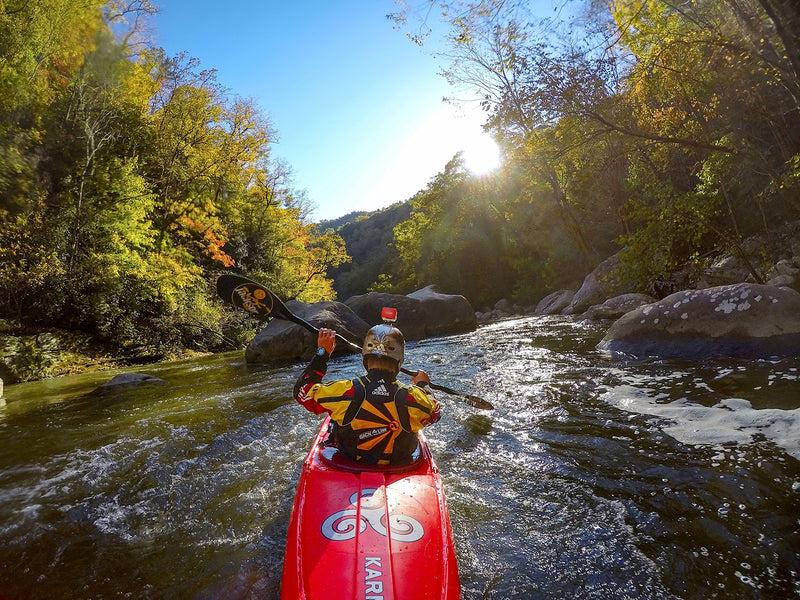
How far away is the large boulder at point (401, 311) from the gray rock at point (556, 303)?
5.79m

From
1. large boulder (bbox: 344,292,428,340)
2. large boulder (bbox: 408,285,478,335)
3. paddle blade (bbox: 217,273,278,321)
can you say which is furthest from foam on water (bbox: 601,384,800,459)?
large boulder (bbox: 408,285,478,335)


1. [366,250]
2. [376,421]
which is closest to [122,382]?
[376,421]

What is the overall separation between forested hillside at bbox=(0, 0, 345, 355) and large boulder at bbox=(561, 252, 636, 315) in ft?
43.2

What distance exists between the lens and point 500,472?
3.46m

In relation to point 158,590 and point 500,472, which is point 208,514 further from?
point 500,472

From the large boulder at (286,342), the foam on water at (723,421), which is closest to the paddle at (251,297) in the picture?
the foam on water at (723,421)

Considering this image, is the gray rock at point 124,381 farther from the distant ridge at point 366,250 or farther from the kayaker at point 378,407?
the distant ridge at point 366,250

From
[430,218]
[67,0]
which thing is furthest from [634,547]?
[430,218]

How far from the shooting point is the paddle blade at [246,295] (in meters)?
4.73

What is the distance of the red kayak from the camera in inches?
68.1

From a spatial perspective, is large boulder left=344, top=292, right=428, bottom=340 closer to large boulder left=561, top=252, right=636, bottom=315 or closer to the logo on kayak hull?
large boulder left=561, top=252, right=636, bottom=315

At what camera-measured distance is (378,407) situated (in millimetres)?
2707

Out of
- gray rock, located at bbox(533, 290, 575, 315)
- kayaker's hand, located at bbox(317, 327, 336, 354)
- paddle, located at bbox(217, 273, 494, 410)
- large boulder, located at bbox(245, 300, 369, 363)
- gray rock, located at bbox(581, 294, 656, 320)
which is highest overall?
paddle, located at bbox(217, 273, 494, 410)

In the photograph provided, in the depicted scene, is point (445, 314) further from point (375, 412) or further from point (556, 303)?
point (375, 412)
